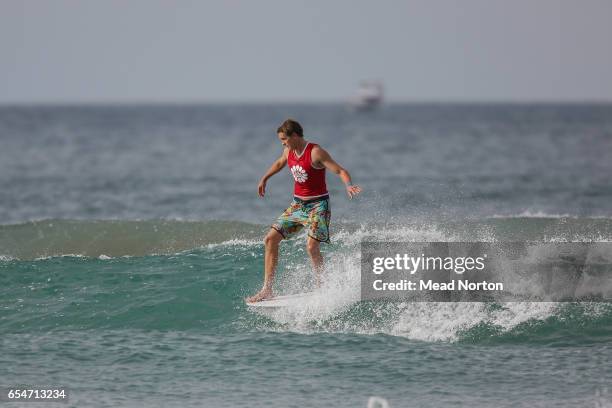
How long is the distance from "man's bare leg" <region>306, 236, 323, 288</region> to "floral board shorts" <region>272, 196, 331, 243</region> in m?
0.07

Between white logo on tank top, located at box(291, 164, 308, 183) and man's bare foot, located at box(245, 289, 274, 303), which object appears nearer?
white logo on tank top, located at box(291, 164, 308, 183)

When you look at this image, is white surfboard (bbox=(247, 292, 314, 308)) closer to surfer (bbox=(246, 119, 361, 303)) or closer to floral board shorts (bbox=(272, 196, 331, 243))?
surfer (bbox=(246, 119, 361, 303))

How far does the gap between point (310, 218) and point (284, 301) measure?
3.48 feet

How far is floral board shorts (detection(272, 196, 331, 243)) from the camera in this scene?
1064 cm

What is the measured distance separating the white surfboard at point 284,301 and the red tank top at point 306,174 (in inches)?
49.2

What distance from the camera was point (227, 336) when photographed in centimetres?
1072

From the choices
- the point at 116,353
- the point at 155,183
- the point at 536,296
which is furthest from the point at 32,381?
the point at 155,183

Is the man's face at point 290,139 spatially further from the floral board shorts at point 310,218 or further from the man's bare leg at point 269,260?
the man's bare leg at point 269,260

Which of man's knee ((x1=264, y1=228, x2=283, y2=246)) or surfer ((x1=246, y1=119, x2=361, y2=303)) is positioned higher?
surfer ((x1=246, y1=119, x2=361, y2=303))

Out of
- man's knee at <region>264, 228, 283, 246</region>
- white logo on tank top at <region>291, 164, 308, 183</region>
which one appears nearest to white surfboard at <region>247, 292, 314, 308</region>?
man's knee at <region>264, 228, 283, 246</region>

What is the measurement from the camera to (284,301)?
1091cm

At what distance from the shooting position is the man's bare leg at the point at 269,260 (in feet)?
35.3

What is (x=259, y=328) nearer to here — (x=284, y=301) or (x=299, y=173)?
(x=284, y=301)

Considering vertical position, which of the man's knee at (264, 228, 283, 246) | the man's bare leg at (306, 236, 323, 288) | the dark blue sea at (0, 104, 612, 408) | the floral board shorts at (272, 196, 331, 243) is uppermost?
the floral board shorts at (272, 196, 331, 243)
